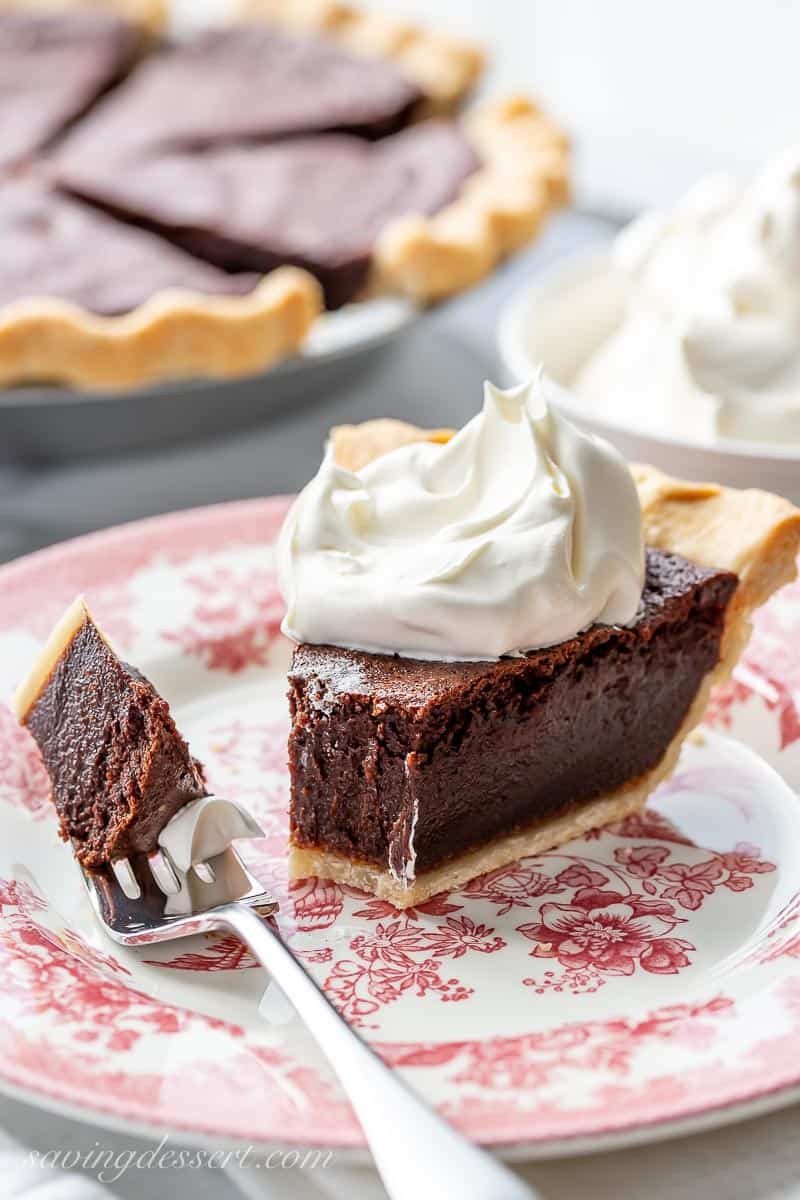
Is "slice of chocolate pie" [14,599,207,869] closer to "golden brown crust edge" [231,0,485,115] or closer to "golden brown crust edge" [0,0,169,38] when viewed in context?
"golden brown crust edge" [231,0,485,115]

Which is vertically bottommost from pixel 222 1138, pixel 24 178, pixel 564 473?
pixel 24 178

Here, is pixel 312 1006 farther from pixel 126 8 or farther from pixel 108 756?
pixel 126 8

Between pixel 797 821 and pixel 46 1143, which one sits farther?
pixel 797 821

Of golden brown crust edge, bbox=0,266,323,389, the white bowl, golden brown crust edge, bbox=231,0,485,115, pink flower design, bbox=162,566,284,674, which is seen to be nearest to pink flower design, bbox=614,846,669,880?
pink flower design, bbox=162,566,284,674

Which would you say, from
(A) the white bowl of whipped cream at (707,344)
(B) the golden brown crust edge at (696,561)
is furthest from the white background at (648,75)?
(B) the golden brown crust edge at (696,561)

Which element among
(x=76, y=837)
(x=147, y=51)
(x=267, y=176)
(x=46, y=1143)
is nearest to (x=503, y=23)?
(x=147, y=51)

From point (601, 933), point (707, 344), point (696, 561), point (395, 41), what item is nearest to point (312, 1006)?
point (601, 933)

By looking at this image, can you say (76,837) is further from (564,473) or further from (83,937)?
(564,473)
